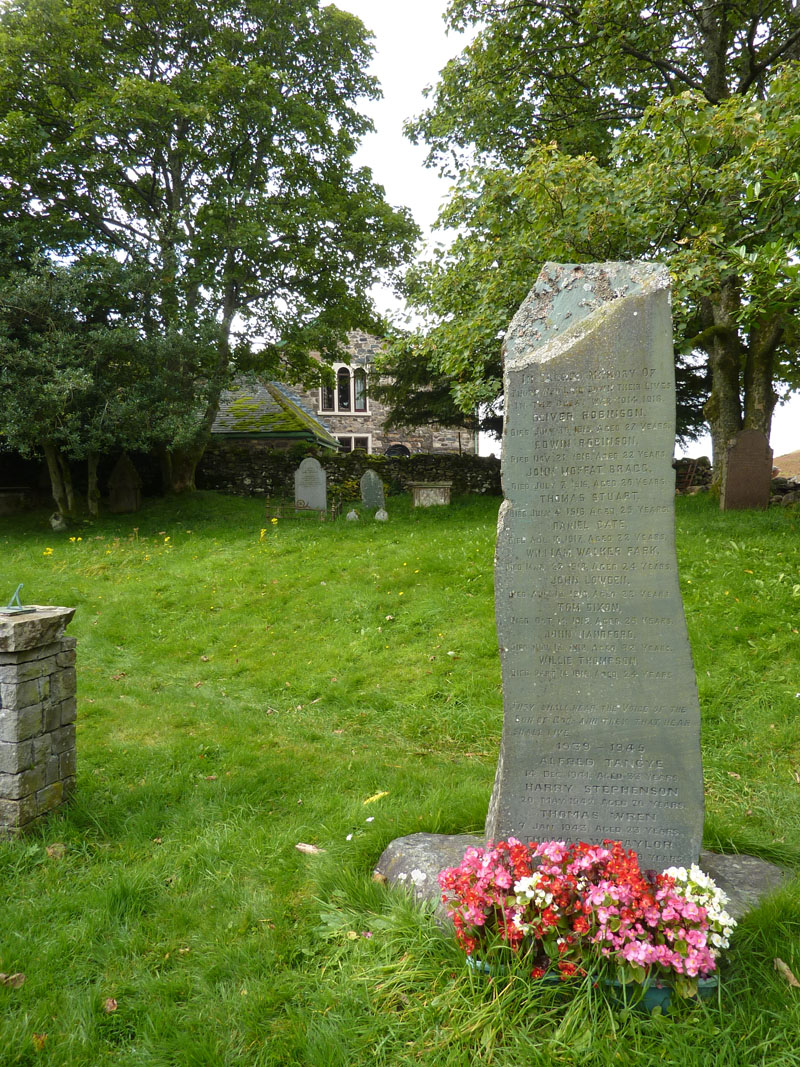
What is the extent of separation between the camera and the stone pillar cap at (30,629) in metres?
3.85

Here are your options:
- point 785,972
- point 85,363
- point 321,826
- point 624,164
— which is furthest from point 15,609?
point 85,363

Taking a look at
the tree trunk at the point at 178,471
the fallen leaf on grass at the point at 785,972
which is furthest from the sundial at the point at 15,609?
the tree trunk at the point at 178,471

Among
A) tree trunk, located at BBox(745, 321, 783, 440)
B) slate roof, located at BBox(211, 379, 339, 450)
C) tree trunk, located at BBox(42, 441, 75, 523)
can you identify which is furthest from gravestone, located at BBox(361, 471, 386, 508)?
tree trunk, located at BBox(745, 321, 783, 440)

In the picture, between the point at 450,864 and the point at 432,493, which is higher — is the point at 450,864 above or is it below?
below

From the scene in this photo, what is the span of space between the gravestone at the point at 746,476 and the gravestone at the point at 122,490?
1500 centimetres

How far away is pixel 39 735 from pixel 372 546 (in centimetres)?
874

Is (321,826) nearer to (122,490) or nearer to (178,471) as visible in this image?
(122,490)

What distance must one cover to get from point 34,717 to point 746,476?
1262 centimetres

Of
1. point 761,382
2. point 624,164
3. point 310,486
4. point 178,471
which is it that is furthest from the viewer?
point 178,471

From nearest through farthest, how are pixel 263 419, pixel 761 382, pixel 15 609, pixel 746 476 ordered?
1. pixel 15 609
2. pixel 746 476
3. pixel 761 382
4. pixel 263 419

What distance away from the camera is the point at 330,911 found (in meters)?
3.21

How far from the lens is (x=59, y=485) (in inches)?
648

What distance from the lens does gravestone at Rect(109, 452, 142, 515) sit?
701 inches

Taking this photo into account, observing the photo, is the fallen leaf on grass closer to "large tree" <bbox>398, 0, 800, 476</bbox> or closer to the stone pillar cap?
the stone pillar cap
